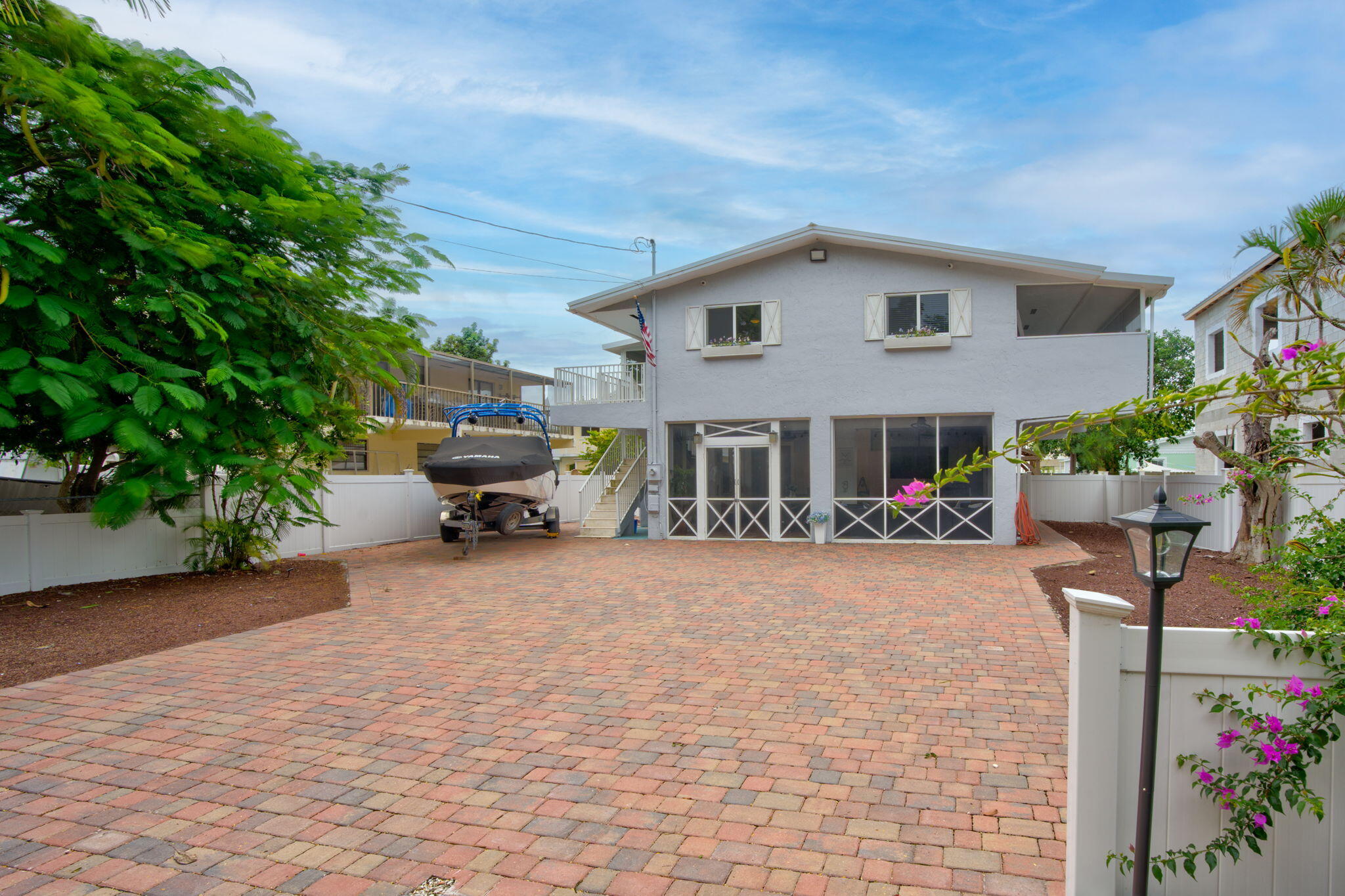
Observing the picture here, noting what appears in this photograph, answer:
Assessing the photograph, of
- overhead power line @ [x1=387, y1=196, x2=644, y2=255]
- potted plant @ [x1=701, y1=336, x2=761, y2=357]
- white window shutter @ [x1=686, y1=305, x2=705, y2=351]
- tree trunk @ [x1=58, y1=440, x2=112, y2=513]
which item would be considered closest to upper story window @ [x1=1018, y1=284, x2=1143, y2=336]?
potted plant @ [x1=701, y1=336, x2=761, y2=357]

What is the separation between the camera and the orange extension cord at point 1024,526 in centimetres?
1477

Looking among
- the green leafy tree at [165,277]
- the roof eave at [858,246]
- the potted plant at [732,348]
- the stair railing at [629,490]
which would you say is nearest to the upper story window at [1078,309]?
the roof eave at [858,246]

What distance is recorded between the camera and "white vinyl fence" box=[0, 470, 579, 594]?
383 inches

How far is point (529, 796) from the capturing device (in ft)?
13.2

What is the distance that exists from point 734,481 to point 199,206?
35.0 feet

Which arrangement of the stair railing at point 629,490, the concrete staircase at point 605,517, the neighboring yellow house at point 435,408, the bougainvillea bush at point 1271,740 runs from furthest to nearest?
the neighboring yellow house at point 435,408, the stair railing at point 629,490, the concrete staircase at point 605,517, the bougainvillea bush at point 1271,740

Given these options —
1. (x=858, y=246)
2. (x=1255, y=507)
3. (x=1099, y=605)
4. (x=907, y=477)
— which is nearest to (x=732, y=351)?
(x=858, y=246)

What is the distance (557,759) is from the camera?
4512mm

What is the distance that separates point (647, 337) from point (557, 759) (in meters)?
12.7

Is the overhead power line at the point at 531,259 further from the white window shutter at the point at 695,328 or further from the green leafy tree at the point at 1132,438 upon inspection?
the green leafy tree at the point at 1132,438

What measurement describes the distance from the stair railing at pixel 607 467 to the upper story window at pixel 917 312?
714cm

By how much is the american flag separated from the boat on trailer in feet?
10.1

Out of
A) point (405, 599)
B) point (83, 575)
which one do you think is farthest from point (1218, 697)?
point (83, 575)

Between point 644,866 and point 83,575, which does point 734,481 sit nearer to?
point 83,575
